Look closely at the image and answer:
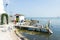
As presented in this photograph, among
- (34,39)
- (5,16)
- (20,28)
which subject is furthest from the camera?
(20,28)

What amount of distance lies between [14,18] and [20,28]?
14005mm

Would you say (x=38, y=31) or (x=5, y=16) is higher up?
(x=5, y=16)

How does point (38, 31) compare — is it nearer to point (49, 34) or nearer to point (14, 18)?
point (49, 34)

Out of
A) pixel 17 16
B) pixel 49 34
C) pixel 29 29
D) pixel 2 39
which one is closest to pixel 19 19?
pixel 17 16

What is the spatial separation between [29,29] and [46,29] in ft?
18.1

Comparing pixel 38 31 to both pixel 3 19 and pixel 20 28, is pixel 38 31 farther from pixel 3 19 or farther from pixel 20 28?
pixel 3 19

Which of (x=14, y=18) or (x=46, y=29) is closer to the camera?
(x=46, y=29)

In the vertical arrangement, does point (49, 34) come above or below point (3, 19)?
below

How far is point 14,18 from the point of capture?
56312mm

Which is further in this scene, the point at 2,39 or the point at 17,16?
the point at 17,16

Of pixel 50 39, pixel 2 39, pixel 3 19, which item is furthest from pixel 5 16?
pixel 2 39

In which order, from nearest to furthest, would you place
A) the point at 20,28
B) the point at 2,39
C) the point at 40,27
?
the point at 2,39
the point at 40,27
the point at 20,28

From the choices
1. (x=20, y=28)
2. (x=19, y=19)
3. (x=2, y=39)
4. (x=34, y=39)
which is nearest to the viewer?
(x=2, y=39)

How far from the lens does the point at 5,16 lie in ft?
122
